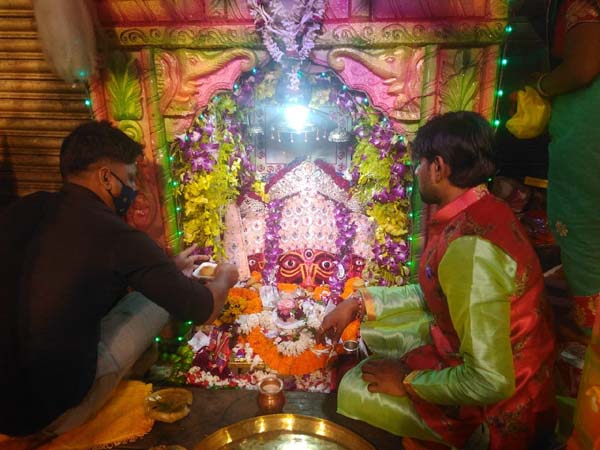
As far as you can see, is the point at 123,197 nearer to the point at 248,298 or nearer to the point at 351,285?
the point at 248,298

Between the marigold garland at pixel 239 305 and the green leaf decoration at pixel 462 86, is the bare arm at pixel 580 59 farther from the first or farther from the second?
the marigold garland at pixel 239 305

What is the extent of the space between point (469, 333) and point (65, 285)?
83.2 inches

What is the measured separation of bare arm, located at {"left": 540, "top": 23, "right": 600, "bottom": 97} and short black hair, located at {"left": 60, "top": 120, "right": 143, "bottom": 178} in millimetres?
2877

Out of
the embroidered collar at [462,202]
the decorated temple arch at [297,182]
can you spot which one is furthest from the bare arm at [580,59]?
the decorated temple arch at [297,182]

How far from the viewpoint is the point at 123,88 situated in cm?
351

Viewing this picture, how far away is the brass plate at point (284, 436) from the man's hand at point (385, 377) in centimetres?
36

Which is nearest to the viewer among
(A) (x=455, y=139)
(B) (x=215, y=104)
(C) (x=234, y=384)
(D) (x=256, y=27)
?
(A) (x=455, y=139)

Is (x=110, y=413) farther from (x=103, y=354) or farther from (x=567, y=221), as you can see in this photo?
(x=567, y=221)

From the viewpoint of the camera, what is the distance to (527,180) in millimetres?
4047

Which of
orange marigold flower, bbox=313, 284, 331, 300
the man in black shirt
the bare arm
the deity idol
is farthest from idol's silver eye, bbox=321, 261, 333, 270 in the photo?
the bare arm

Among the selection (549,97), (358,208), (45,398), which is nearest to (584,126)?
(549,97)

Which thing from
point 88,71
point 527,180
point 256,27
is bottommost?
point 527,180

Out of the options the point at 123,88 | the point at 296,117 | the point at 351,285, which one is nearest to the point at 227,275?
the point at 351,285

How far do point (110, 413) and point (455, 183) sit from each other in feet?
8.94
